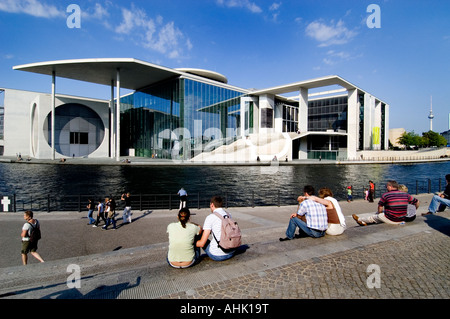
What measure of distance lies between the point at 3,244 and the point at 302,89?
58329 millimetres

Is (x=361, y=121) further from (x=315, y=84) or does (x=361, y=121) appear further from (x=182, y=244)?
(x=182, y=244)

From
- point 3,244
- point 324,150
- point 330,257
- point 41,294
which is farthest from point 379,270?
point 324,150

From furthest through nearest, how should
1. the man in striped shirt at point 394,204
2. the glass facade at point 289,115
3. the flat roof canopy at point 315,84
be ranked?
the glass facade at point 289,115, the flat roof canopy at point 315,84, the man in striped shirt at point 394,204

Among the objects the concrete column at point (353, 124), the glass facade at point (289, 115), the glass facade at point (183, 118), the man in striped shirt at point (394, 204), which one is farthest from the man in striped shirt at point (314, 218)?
the glass facade at point (289, 115)

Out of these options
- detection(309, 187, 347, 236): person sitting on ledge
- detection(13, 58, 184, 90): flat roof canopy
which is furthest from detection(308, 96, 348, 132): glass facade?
detection(309, 187, 347, 236): person sitting on ledge

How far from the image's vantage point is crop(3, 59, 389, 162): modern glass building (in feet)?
163

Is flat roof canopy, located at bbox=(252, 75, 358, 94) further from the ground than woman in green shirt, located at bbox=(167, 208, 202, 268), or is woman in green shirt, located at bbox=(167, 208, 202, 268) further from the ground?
flat roof canopy, located at bbox=(252, 75, 358, 94)

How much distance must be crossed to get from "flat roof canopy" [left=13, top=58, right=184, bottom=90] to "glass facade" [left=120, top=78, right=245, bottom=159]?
3620mm

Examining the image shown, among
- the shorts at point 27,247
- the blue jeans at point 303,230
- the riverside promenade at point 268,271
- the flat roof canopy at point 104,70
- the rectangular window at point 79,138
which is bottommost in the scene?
the shorts at point 27,247

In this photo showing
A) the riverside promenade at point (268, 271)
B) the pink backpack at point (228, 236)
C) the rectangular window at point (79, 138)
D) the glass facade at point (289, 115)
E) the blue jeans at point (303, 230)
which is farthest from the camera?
the glass facade at point (289, 115)

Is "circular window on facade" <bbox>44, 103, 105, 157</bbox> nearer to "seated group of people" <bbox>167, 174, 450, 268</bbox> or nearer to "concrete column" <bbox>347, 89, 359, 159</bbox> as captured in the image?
"concrete column" <bbox>347, 89, 359, 159</bbox>

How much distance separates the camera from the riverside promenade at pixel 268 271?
3551 mm

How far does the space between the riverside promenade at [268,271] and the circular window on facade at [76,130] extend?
54234 millimetres

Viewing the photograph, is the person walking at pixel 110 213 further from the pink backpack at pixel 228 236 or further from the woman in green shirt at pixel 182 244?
the pink backpack at pixel 228 236
